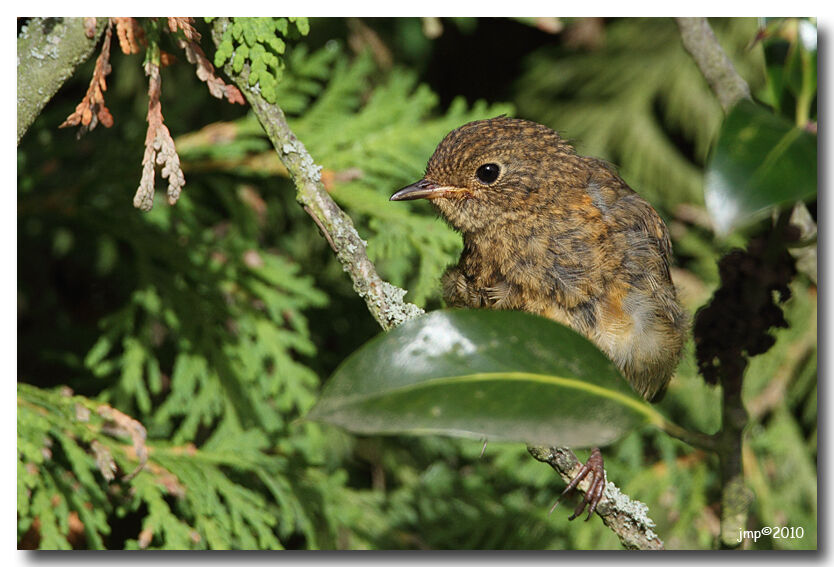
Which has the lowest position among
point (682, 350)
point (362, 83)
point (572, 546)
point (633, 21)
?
point (572, 546)

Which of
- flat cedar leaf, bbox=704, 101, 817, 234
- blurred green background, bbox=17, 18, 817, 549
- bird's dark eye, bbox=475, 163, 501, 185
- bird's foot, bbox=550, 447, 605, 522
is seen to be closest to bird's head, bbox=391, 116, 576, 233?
bird's dark eye, bbox=475, 163, 501, 185

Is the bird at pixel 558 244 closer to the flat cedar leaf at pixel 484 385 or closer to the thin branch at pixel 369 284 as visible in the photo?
the thin branch at pixel 369 284

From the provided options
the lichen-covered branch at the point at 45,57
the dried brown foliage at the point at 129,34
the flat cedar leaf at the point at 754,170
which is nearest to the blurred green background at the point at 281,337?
the dried brown foliage at the point at 129,34

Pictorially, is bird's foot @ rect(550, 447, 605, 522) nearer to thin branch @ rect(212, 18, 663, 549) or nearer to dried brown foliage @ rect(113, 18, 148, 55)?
thin branch @ rect(212, 18, 663, 549)

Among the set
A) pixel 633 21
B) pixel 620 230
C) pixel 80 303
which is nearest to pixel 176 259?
pixel 80 303

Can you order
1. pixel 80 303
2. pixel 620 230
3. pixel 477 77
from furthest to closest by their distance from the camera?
pixel 477 77, pixel 80 303, pixel 620 230

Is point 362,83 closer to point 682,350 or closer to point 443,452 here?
point 443,452
